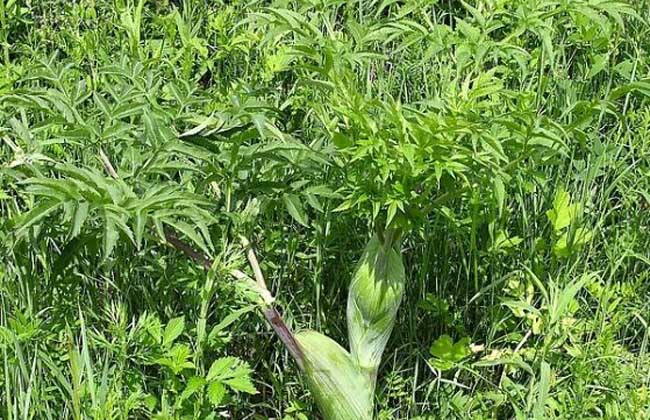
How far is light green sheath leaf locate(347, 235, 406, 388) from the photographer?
2.34m

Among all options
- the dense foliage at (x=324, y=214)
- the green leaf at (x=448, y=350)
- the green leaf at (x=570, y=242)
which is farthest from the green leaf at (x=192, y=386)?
the green leaf at (x=570, y=242)

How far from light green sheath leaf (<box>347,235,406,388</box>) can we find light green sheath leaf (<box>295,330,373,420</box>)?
48mm

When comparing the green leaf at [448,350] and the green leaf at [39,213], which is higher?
the green leaf at [39,213]

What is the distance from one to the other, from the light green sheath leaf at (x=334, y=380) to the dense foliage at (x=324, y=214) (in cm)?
16

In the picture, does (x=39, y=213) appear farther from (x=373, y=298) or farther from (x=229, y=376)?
(x=373, y=298)

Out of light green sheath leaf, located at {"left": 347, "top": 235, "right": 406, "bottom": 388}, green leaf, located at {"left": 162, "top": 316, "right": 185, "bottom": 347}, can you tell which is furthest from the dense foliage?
light green sheath leaf, located at {"left": 347, "top": 235, "right": 406, "bottom": 388}

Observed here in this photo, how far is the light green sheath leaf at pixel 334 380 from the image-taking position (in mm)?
2342

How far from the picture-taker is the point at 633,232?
2.84 metres

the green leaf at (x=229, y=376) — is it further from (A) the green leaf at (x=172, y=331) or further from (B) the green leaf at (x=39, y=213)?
(B) the green leaf at (x=39, y=213)

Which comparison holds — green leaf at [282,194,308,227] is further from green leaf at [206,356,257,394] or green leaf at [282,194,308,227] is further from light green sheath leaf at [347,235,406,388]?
green leaf at [206,356,257,394]

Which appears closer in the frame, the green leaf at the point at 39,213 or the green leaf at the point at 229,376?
the green leaf at the point at 39,213

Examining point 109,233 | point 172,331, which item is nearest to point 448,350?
point 172,331

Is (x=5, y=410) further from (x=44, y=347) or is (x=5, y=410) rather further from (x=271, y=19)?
(x=271, y=19)

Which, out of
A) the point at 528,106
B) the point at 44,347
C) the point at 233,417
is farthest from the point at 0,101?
the point at 528,106
